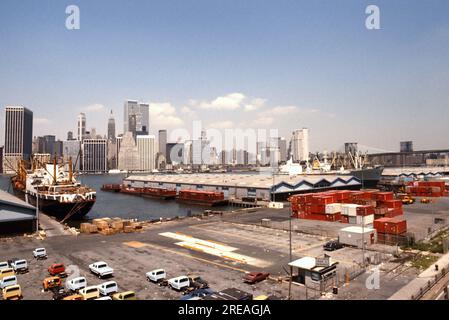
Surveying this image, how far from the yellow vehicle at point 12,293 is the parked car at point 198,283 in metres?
11.3

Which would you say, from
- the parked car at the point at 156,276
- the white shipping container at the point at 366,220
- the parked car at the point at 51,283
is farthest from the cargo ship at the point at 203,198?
the parked car at the point at 51,283

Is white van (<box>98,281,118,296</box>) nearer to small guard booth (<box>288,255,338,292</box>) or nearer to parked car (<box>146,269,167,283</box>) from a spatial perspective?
parked car (<box>146,269,167,283</box>)

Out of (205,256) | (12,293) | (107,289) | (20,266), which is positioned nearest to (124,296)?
(107,289)

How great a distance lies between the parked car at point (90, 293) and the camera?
20531 millimetres

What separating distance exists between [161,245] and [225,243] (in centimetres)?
728

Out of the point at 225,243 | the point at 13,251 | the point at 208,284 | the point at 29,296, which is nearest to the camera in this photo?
the point at 29,296

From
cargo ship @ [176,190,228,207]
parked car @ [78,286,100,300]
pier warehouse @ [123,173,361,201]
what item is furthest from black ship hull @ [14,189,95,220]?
parked car @ [78,286,100,300]

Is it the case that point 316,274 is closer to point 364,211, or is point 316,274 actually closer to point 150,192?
point 364,211

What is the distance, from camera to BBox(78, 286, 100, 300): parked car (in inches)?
808

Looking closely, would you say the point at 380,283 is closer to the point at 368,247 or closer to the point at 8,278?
the point at 368,247

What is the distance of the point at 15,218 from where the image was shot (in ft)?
139

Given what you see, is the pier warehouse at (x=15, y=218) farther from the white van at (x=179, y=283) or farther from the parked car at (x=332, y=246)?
the parked car at (x=332, y=246)

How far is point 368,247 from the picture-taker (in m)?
35.0
